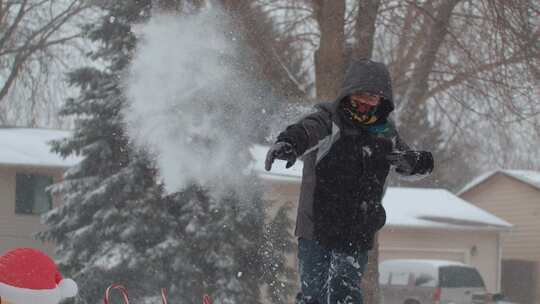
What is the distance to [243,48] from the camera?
10742 mm

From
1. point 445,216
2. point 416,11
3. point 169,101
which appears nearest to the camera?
point 416,11

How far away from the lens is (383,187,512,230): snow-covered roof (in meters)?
24.1

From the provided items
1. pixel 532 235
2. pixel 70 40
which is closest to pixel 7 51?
pixel 70 40

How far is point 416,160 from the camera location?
150 inches

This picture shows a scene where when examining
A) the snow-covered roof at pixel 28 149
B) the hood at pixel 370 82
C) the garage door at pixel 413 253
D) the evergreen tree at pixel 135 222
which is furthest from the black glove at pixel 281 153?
the garage door at pixel 413 253

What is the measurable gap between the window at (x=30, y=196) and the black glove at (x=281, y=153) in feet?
65.8

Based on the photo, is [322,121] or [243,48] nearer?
[322,121]

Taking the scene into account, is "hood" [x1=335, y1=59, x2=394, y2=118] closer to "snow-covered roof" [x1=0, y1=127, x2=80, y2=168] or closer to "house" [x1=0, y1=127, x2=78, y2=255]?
"snow-covered roof" [x1=0, y1=127, x2=80, y2=168]

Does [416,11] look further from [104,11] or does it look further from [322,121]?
[322,121]

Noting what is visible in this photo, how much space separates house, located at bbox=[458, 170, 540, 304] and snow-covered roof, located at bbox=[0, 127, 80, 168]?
45.7ft

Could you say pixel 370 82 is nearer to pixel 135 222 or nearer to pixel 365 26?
pixel 365 26

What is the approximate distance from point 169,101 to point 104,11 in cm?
436

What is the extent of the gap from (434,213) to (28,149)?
11.9 meters

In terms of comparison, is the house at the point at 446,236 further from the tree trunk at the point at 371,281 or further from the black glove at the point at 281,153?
the black glove at the point at 281,153
